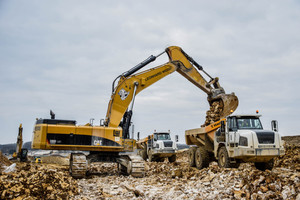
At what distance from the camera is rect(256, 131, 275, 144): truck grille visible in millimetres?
Result: 10078

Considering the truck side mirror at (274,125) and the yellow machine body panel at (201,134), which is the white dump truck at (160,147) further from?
the truck side mirror at (274,125)

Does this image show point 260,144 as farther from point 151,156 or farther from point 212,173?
point 151,156

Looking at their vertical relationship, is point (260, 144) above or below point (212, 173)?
above

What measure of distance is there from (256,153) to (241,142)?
2.07ft

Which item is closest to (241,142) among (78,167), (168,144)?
(78,167)

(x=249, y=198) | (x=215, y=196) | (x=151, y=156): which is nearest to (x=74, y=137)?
(x=215, y=196)

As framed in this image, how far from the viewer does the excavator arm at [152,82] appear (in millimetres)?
13555

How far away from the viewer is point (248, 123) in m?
11.3

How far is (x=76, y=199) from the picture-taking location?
8164 mm

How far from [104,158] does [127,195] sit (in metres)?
4.67

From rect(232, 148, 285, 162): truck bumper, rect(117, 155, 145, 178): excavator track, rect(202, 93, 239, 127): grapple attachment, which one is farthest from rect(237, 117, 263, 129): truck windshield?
rect(117, 155, 145, 178): excavator track

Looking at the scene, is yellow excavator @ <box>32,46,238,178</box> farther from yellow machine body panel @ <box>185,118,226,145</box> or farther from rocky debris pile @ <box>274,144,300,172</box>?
rocky debris pile @ <box>274,144,300,172</box>

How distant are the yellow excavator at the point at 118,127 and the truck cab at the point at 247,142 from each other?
333 centimetres

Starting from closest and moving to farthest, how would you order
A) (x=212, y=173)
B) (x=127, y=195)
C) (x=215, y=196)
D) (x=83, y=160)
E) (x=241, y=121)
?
(x=215, y=196) → (x=127, y=195) → (x=212, y=173) → (x=241, y=121) → (x=83, y=160)
